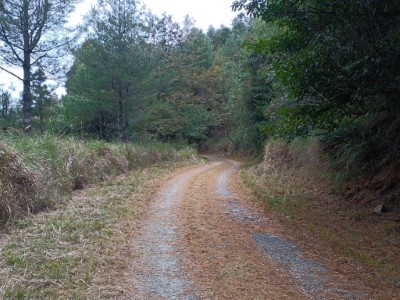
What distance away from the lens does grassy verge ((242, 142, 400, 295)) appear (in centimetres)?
502

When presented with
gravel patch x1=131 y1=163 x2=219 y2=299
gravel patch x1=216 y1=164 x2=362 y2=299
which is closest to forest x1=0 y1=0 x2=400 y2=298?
gravel patch x1=216 y1=164 x2=362 y2=299

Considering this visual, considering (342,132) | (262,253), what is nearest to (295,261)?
(262,253)

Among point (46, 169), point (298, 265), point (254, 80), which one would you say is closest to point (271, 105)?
point (254, 80)

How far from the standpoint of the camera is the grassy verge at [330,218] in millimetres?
5023

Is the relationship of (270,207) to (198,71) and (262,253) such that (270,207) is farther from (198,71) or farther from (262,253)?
(198,71)

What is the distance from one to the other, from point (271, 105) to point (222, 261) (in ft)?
33.9

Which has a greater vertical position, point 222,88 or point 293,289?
point 222,88

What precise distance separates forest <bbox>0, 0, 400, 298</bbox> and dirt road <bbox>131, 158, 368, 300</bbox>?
43.7 inches

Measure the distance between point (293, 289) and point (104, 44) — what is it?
16166 millimetres

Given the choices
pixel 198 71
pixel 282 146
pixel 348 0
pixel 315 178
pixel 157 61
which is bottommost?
pixel 315 178

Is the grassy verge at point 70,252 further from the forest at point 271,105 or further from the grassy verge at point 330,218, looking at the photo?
the grassy verge at point 330,218

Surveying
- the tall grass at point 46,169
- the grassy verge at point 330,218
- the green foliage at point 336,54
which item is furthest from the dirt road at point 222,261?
the green foliage at point 336,54

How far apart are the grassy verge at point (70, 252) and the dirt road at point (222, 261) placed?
303mm

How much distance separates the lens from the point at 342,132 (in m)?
8.34
